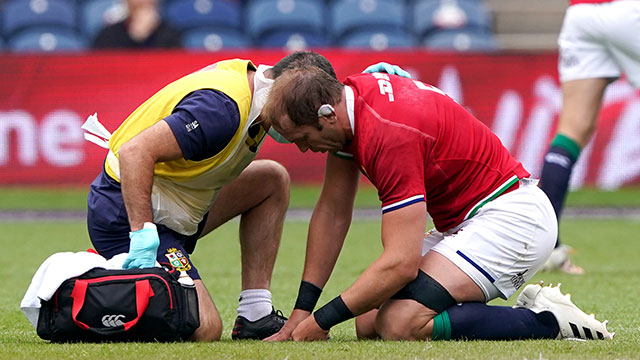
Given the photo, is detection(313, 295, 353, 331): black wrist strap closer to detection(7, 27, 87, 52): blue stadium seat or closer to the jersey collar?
the jersey collar

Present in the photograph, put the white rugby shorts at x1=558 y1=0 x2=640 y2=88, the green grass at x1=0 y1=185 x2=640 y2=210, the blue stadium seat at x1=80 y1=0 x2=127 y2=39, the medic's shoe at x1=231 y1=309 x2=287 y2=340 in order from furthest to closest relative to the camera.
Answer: the blue stadium seat at x1=80 y1=0 x2=127 y2=39
the green grass at x1=0 y1=185 x2=640 y2=210
the white rugby shorts at x1=558 y1=0 x2=640 y2=88
the medic's shoe at x1=231 y1=309 x2=287 y2=340

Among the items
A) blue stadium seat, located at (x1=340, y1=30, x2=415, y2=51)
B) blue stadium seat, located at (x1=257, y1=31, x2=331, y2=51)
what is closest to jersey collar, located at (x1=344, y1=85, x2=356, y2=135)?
blue stadium seat, located at (x1=257, y1=31, x2=331, y2=51)

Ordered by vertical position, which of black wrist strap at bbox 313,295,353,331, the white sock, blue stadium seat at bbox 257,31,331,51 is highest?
black wrist strap at bbox 313,295,353,331

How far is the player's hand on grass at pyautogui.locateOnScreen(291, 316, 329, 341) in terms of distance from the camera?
4.42 m

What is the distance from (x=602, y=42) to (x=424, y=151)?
3.22 metres

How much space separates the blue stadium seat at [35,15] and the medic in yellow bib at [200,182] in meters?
10.3

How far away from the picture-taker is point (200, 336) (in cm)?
453

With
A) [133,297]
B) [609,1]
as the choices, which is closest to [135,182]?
[133,297]

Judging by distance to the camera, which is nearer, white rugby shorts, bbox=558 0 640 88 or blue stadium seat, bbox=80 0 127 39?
white rugby shorts, bbox=558 0 640 88

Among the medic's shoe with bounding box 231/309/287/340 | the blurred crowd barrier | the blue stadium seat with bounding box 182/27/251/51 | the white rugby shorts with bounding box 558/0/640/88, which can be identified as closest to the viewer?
the medic's shoe with bounding box 231/309/287/340

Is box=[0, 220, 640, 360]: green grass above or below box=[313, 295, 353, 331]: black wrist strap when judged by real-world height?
below

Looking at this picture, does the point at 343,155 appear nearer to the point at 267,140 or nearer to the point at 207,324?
the point at 207,324

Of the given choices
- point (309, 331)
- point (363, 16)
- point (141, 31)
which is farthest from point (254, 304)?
point (363, 16)

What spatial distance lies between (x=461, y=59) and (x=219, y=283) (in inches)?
252
